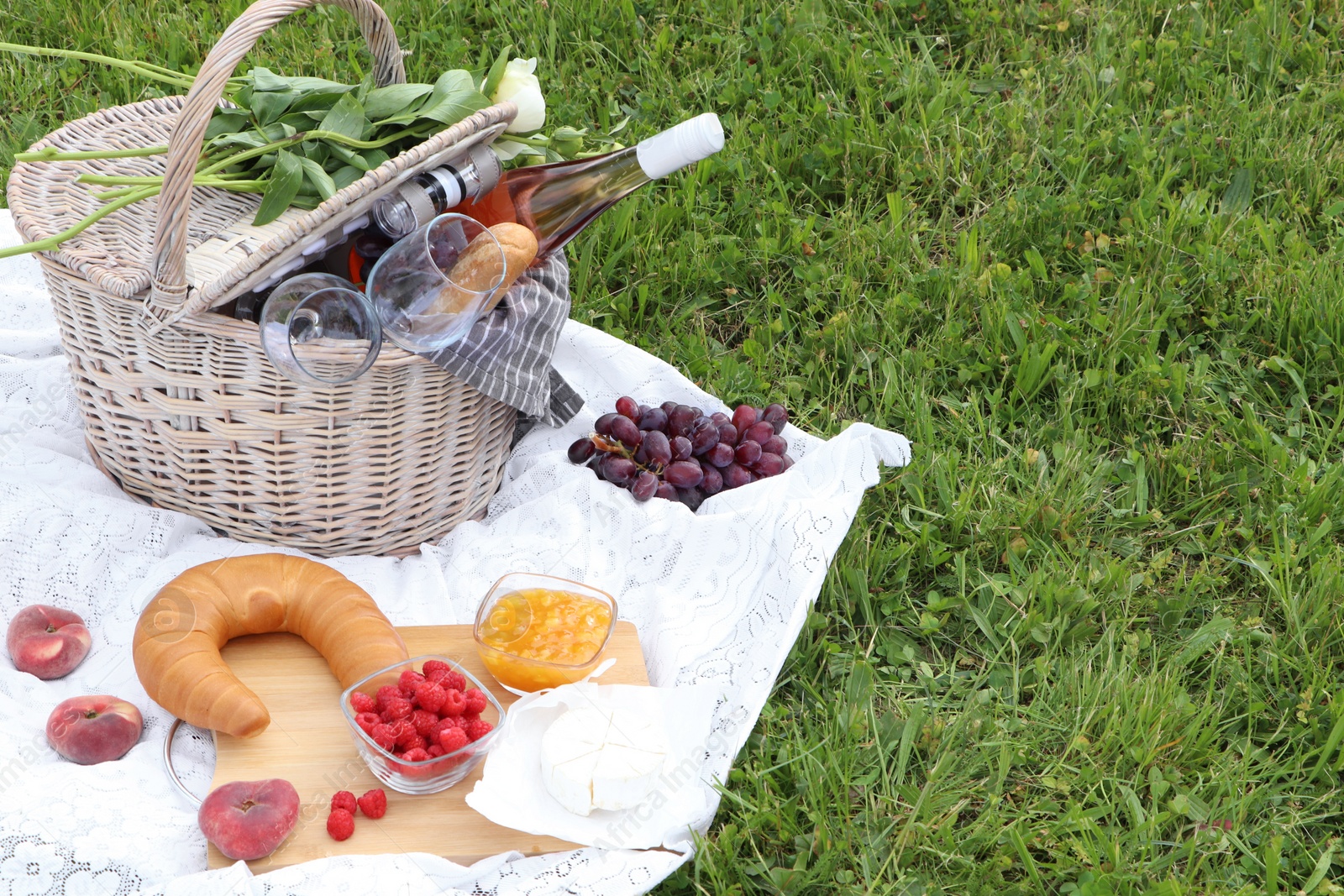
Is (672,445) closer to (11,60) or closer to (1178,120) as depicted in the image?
(1178,120)

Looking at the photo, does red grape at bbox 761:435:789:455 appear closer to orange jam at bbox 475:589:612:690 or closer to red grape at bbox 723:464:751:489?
red grape at bbox 723:464:751:489

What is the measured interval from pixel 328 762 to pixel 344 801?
129 millimetres

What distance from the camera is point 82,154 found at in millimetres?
2221

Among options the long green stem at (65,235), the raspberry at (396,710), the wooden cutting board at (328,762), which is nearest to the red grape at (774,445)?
the wooden cutting board at (328,762)

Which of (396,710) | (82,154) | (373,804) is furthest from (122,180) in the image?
(373,804)

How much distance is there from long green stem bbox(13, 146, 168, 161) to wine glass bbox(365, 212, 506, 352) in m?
0.65

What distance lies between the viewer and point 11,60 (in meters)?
3.69

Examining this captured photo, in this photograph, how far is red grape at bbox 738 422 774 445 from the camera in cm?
256

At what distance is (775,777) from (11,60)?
10.9ft

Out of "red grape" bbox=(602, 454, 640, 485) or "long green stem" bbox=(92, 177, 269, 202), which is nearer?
"long green stem" bbox=(92, 177, 269, 202)

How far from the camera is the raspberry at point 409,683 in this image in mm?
1875

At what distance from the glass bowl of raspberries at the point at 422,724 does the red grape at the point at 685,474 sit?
0.73 m

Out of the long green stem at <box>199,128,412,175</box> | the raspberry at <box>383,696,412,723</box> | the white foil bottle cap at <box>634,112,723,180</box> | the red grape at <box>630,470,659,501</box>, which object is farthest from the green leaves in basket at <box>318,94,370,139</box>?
the raspberry at <box>383,696,412,723</box>

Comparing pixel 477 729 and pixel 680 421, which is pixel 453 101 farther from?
pixel 477 729
